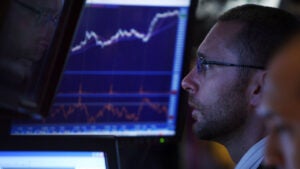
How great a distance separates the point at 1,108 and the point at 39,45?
0.12 metres

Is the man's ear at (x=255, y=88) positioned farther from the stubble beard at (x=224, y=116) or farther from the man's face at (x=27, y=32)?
the man's face at (x=27, y=32)

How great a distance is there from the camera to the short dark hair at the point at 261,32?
1.87 meters

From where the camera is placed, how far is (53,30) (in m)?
1.13

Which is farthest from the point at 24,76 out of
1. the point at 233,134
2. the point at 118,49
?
the point at 233,134

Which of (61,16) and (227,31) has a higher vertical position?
(61,16)

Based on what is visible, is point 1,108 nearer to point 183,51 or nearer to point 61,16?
point 61,16

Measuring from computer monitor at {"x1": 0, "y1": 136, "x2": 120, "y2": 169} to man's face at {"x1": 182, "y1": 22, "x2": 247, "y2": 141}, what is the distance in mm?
421

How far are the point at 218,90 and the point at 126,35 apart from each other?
30cm

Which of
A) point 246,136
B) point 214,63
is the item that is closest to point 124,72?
point 214,63

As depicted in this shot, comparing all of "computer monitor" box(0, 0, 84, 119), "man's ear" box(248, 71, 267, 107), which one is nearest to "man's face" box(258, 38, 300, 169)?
"computer monitor" box(0, 0, 84, 119)

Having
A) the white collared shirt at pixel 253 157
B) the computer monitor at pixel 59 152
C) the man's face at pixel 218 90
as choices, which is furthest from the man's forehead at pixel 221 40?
the computer monitor at pixel 59 152

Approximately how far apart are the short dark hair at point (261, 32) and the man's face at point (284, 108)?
3.53 ft

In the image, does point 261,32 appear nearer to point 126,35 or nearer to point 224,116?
point 224,116

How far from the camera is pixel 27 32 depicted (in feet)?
3.84
